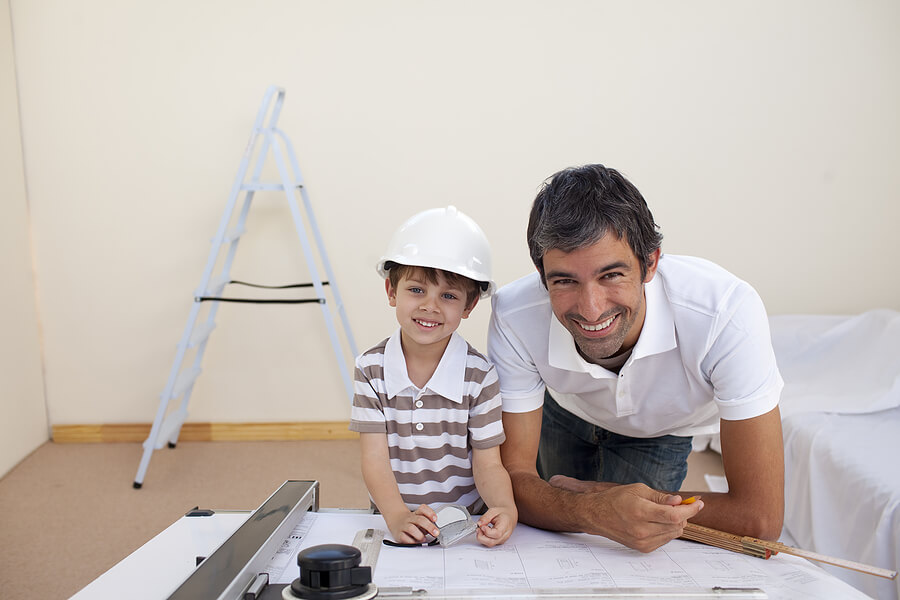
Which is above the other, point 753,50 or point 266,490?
point 753,50

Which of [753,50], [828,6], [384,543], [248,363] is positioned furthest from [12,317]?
[828,6]

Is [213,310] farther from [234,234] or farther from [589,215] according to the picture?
[589,215]

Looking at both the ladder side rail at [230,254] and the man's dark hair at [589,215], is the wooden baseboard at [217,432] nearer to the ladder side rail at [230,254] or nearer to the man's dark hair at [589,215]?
the ladder side rail at [230,254]

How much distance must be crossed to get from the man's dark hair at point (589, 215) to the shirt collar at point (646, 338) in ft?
0.30

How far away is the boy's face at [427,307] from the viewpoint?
1411 mm

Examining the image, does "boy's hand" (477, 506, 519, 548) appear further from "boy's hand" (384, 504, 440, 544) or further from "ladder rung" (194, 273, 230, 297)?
"ladder rung" (194, 273, 230, 297)

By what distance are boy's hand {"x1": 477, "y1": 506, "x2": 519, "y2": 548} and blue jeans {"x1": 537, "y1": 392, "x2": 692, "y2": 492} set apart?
74 cm

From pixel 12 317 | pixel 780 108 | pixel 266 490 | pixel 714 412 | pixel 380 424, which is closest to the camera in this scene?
pixel 380 424

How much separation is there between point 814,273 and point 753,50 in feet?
3.68

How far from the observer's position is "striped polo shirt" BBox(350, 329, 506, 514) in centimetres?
141

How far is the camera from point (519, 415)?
4.82ft

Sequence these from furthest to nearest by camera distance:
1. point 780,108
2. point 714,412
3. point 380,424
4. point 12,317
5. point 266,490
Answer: point 780,108 → point 12,317 → point 266,490 → point 714,412 → point 380,424

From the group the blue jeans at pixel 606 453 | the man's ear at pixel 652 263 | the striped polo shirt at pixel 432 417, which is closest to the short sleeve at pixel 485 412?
the striped polo shirt at pixel 432 417

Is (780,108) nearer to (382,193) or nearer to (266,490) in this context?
(382,193)
